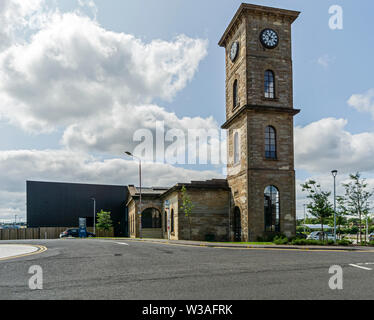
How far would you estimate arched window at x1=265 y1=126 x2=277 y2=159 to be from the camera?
3002cm

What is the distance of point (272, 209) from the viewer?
1154 inches

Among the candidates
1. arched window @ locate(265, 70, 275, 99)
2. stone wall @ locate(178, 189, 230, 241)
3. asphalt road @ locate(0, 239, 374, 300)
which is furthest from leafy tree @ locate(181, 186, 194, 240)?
asphalt road @ locate(0, 239, 374, 300)

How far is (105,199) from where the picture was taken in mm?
68125

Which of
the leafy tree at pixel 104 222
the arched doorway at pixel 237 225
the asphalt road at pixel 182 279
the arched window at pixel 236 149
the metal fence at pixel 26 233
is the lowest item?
the metal fence at pixel 26 233

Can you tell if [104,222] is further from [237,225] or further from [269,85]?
[269,85]

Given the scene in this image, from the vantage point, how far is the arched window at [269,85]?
101 feet

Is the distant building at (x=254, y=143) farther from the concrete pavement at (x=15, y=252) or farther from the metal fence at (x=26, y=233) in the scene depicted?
the metal fence at (x=26, y=233)

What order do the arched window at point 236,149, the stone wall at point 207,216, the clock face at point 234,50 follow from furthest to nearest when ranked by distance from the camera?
the stone wall at point 207,216
the clock face at point 234,50
the arched window at point 236,149

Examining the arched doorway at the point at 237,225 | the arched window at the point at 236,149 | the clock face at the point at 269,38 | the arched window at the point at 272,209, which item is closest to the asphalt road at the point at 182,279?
the arched window at the point at 272,209

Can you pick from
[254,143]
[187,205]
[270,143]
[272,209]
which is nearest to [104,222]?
[187,205]

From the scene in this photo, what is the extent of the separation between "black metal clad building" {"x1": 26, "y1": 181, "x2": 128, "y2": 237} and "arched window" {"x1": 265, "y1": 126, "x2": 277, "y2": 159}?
4028 centimetres
